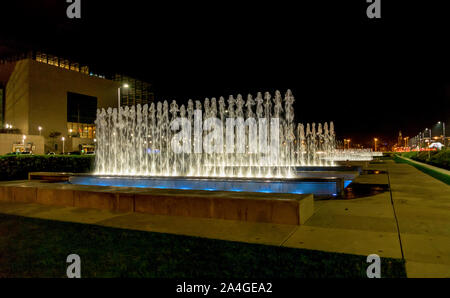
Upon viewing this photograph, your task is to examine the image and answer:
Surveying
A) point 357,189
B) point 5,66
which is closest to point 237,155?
point 357,189

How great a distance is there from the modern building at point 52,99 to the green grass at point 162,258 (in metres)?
49.3

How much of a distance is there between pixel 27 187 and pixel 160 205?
468 cm

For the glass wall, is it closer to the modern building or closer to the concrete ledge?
the modern building

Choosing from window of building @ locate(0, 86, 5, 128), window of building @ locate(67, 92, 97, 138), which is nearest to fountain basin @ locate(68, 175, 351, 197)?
window of building @ locate(67, 92, 97, 138)

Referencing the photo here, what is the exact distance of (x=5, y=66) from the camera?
61688 mm

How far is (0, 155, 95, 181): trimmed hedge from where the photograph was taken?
16.1 metres

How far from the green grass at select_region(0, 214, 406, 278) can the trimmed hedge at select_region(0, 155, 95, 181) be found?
13.2 meters

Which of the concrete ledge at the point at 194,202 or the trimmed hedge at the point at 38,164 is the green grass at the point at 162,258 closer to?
the concrete ledge at the point at 194,202

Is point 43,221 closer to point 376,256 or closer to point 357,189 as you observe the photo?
point 376,256

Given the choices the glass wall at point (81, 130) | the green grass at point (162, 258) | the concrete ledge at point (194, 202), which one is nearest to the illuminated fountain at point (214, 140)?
the concrete ledge at point (194, 202)

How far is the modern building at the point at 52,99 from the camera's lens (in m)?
54.9

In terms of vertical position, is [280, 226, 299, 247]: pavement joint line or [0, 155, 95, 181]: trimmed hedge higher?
[0, 155, 95, 181]: trimmed hedge

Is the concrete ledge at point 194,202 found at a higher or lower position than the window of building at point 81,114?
lower

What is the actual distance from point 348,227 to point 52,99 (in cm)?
6433
